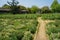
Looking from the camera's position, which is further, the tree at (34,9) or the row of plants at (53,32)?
the tree at (34,9)

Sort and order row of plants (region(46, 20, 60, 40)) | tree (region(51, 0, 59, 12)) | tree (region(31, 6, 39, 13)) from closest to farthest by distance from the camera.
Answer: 1. row of plants (region(46, 20, 60, 40))
2. tree (region(51, 0, 59, 12))
3. tree (region(31, 6, 39, 13))

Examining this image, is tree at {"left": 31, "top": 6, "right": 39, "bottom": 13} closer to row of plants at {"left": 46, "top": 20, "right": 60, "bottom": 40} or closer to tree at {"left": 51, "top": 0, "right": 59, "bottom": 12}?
tree at {"left": 51, "top": 0, "right": 59, "bottom": 12}

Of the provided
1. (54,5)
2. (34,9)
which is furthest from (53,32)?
(54,5)

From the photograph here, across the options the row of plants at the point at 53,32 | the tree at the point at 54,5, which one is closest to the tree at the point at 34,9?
the tree at the point at 54,5

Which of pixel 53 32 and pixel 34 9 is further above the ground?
pixel 53 32

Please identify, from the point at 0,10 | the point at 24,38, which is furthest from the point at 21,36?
the point at 0,10

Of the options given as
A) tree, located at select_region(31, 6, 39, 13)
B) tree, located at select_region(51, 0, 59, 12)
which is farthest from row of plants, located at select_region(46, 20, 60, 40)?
tree, located at select_region(31, 6, 39, 13)

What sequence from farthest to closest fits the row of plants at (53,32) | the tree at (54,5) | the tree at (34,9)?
the tree at (34,9), the tree at (54,5), the row of plants at (53,32)

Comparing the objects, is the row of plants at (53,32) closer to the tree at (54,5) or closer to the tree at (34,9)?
the tree at (54,5)

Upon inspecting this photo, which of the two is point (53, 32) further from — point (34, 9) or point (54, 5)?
point (54, 5)

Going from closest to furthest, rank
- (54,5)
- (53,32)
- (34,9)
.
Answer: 1. (53,32)
2. (34,9)
3. (54,5)

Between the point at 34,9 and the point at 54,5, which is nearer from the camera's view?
the point at 34,9

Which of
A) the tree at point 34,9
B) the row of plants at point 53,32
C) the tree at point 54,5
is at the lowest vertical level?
the tree at point 34,9

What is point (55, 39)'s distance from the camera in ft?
40.4
